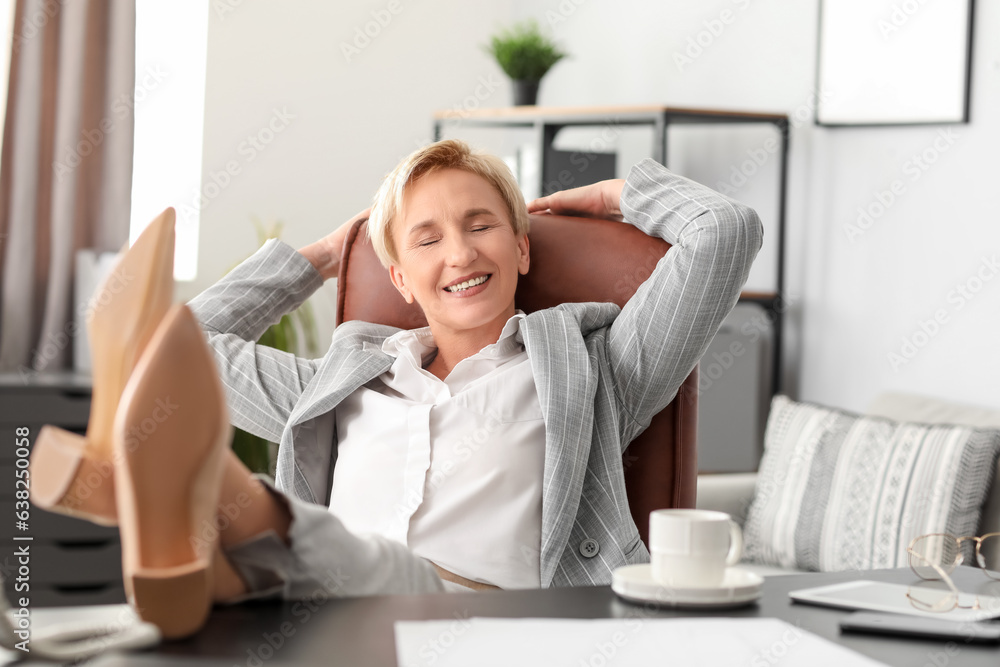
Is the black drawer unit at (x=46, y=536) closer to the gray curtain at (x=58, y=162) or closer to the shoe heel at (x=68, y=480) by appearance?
the gray curtain at (x=58, y=162)

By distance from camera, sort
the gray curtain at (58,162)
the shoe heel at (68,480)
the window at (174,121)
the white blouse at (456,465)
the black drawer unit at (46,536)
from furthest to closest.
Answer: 1. the window at (174,121)
2. the gray curtain at (58,162)
3. the black drawer unit at (46,536)
4. the white blouse at (456,465)
5. the shoe heel at (68,480)

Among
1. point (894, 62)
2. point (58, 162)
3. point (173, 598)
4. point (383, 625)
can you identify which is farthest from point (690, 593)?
point (58, 162)

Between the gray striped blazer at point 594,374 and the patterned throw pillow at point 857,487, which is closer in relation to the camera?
the gray striped blazer at point 594,374

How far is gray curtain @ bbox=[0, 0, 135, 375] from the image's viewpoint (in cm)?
333

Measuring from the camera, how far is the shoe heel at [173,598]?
26.2 inches

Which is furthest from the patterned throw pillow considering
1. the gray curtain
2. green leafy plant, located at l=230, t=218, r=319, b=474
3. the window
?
the gray curtain

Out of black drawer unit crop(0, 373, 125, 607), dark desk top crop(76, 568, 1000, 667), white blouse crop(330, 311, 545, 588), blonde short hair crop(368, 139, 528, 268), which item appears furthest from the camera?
black drawer unit crop(0, 373, 125, 607)

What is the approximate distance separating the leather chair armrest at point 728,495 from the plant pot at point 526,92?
140 cm

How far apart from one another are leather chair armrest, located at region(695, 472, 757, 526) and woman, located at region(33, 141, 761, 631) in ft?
3.23

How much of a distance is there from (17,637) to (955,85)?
2256 millimetres

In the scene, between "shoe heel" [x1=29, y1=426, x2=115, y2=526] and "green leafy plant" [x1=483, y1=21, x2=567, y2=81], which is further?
"green leafy plant" [x1=483, y1=21, x2=567, y2=81]

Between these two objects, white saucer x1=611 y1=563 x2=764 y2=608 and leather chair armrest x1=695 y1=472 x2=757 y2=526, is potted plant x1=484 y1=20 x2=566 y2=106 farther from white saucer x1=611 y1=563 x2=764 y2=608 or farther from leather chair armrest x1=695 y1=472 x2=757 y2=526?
white saucer x1=611 y1=563 x2=764 y2=608

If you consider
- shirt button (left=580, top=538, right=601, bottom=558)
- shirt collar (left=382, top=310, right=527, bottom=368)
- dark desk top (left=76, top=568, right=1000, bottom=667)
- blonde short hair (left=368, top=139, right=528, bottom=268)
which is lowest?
shirt button (left=580, top=538, right=601, bottom=558)

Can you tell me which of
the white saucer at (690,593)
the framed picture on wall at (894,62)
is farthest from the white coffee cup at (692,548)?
the framed picture on wall at (894,62)
